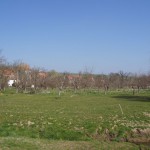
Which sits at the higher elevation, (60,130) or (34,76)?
(34,76)

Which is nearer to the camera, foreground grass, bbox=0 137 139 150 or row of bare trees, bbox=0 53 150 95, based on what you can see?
foreground grass, bbox=0 137 139 150

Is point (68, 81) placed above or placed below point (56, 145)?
above

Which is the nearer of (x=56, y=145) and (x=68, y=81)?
(x=56, y=145)

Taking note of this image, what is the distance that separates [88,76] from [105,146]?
4541 inches

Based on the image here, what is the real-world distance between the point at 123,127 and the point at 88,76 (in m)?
111

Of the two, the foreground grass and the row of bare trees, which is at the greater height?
the row of bare trees

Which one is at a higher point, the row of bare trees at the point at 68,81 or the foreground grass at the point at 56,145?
the row of bare trees at the point at 68,81

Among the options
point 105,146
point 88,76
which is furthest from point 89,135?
point 88,76

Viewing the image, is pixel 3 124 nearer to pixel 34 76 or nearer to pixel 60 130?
pixel 60 130

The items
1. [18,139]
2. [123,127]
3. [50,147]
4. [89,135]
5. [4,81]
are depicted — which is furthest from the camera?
[4,81]

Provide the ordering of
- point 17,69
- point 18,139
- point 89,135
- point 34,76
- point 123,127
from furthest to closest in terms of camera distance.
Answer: point 17,69, point 34,76, point 123,127, point 89,135, point 18,139

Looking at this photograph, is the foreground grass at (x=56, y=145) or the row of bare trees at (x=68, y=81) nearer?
the foreground grass at (x=56, y=145)

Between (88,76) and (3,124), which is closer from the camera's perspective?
(3,124)

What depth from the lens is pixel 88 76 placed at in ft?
438
